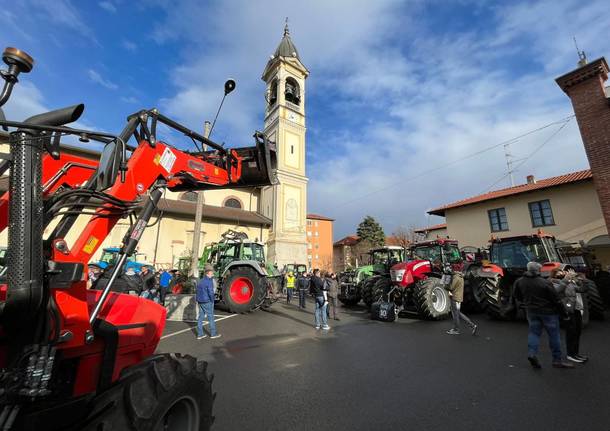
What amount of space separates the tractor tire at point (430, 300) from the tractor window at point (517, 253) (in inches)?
91.7

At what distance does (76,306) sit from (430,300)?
846 centimetres

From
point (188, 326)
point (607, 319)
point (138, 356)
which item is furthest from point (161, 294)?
point (607, 319)

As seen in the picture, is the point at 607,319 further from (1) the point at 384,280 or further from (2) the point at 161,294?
(2) the point at 161,294

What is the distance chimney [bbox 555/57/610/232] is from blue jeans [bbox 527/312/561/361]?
9.25 metres

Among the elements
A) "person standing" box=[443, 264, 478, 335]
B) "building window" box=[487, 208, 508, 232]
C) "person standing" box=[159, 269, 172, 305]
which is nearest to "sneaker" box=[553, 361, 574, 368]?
"person standing" box=[443, 264, 478, 335]

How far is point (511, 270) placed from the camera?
350 inches

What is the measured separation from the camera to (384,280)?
10180 millimetres

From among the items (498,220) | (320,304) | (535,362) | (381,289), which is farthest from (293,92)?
(535,362)

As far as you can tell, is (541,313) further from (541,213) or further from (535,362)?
(541,213)

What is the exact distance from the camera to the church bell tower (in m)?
29.2

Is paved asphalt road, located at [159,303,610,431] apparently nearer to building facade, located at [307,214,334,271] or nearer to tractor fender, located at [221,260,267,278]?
tractor fender, located at [221,260,267,278]

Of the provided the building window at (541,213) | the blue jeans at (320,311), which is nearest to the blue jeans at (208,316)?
the blue jeans at (320,311)

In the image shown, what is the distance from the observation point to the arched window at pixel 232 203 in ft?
102

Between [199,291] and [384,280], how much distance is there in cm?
591
